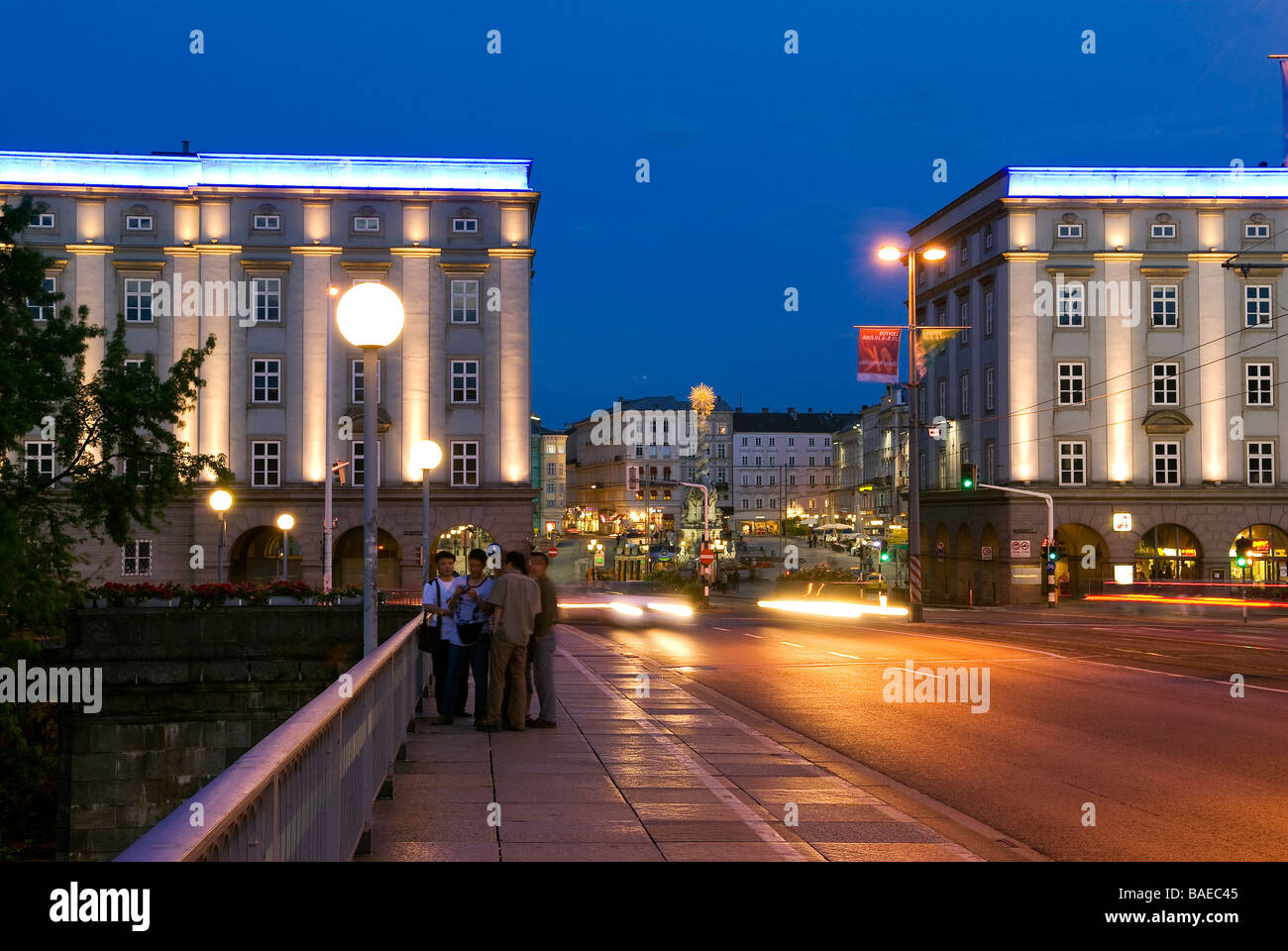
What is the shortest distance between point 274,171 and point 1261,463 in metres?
48.4

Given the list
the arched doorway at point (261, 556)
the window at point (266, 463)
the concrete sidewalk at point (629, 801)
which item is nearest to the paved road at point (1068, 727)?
the concrete sidewalk at point (629, 801)

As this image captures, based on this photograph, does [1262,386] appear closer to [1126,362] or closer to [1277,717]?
[1126,362]

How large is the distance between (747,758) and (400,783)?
11.3ft

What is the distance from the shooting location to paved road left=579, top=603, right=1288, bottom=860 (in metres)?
9.95

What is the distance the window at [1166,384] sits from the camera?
68.8 m

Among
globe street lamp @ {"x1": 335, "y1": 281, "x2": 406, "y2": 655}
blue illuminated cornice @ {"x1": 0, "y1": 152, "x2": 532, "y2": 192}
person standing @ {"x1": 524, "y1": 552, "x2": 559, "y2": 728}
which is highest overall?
blue illuminated cornice @ {"x1": 0, "y1": 152, "x2": 532, "y2": 192}

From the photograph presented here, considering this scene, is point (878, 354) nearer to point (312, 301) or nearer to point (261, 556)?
point (312, 301)

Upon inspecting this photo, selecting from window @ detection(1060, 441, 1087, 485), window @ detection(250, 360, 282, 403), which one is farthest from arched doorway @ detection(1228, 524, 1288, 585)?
window @ detection(250, 360, 282, 403)

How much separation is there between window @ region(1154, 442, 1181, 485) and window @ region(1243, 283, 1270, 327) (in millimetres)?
6975

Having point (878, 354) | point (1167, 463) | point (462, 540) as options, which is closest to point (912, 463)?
point (878, 354)

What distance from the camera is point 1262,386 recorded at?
68.5 m

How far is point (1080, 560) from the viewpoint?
70.2 meters

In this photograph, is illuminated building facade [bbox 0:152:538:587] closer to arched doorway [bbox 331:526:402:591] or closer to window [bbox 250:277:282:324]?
window [bbox 250:277:282:324]

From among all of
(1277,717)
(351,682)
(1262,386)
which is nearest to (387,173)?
(1262,386)
